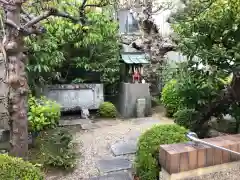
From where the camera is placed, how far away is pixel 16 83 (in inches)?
123

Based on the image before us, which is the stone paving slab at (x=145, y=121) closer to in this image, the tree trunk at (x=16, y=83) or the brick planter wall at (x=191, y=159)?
the tree trunk at (x=16, y=83)

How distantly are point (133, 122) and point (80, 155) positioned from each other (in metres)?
2.62

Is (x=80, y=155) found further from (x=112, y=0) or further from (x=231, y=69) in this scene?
(x=112, y=0)

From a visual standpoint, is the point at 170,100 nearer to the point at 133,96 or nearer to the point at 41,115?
the point at 133,96

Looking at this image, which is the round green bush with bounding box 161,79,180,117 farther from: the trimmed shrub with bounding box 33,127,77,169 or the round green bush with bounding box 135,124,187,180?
the round green bush with bounding box 135,124,187,180

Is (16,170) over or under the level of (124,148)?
over

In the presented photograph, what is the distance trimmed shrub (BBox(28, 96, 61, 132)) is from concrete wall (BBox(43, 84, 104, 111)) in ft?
5.99

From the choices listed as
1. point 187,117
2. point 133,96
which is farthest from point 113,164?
point 133,96

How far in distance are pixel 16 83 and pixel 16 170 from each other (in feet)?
4.59

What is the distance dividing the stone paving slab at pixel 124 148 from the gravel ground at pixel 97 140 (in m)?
0.12

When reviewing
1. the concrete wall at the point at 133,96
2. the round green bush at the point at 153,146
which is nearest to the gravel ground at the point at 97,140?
the concrete wall at the point at 133,96

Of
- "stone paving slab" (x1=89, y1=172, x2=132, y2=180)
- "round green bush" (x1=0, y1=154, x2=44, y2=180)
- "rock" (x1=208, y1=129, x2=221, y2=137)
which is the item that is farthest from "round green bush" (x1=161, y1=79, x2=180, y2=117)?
"round green bush" (x1=0, y1=154, x2=44, y2=180)

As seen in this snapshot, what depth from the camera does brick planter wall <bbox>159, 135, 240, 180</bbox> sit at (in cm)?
205

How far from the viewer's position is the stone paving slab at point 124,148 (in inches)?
159
